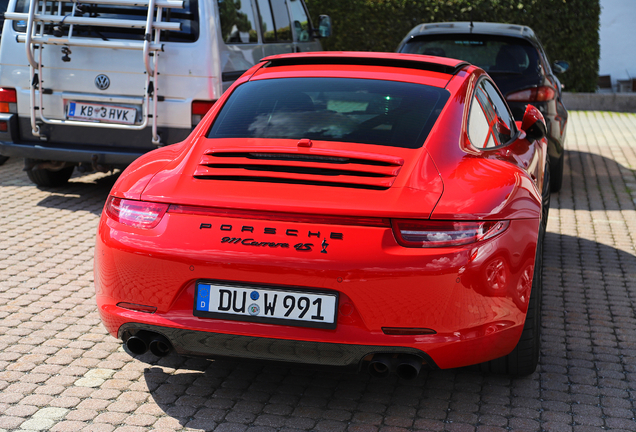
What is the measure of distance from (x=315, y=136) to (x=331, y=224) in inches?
27.4

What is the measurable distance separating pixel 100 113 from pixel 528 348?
15.7 ft

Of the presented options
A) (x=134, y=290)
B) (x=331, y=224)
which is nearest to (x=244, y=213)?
(x=331, y=224)

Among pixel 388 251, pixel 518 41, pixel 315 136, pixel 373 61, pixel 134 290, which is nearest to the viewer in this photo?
pixel 388 251

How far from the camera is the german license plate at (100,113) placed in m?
6.82

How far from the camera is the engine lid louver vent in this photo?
3092 mm

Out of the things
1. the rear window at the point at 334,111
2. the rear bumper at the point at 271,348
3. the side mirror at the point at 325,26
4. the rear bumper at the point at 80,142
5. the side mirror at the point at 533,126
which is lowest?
the rear bumper at the point at 271,348

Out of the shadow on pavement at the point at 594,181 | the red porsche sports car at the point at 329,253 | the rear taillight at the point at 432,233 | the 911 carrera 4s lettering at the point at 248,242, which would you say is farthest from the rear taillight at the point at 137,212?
the shadow on pavement at the point at 594,181

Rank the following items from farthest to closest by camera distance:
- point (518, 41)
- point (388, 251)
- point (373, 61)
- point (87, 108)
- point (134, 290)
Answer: point (518, 41), point (87, 108), point (373, 61), point (134, 290), point (388, 251)

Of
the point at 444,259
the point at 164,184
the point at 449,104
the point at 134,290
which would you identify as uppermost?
the point at 449,104

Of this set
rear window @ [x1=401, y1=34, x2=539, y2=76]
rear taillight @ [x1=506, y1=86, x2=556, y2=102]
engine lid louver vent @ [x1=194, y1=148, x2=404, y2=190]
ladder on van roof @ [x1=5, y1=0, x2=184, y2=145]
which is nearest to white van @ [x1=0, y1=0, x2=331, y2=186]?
ladder on van roof @ [x1=5, y1=0, x2=184, y2=145]

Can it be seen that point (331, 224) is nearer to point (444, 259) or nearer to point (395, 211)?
point (395, 211)

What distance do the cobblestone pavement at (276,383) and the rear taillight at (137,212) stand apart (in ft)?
2.32

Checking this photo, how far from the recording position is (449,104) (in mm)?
3633

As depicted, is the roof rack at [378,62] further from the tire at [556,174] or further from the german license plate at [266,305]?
the tire at [556,174]
